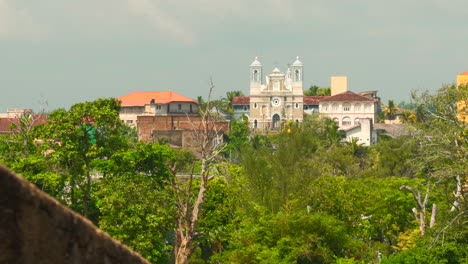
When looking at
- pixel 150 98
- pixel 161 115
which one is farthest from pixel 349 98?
pixel 161 115

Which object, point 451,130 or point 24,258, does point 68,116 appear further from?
point 24,258

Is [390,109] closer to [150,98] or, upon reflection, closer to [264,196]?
[150,98]

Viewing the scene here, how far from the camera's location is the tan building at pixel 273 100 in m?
129

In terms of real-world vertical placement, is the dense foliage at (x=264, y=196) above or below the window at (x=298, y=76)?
below

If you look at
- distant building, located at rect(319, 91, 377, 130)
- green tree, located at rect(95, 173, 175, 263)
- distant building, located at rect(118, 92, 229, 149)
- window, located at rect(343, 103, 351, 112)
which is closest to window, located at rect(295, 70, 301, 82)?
distant building, located at rect(319, 91, 377, 130)

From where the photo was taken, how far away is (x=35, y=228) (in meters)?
2.19

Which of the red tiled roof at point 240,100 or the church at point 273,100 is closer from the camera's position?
the church at point 273,100

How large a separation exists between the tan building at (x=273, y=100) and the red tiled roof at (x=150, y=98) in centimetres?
1693

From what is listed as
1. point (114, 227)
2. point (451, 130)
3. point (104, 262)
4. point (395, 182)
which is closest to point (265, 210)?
point (114, 227)

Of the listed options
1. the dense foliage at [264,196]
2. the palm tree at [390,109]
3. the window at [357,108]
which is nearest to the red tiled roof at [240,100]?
the window at [357,108]

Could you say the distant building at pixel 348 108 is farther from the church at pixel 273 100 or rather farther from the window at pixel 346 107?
the church at pixel 273 100

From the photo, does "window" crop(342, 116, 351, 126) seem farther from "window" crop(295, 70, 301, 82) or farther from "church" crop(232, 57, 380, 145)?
"window" crop(295, 70, 301, 82)

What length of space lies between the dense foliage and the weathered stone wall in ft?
61.7

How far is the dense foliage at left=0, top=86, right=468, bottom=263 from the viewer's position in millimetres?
23922
